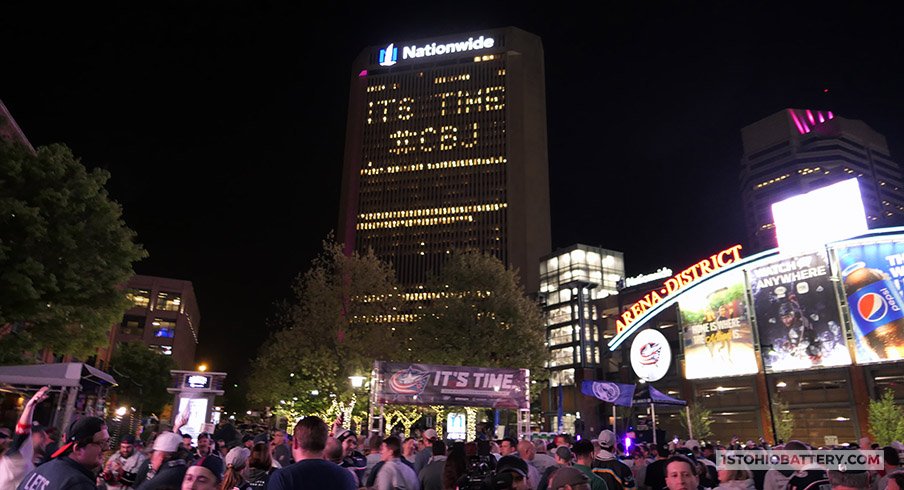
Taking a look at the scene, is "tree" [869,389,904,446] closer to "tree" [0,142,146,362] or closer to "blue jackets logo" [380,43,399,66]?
"tree" [0,142,146,362]

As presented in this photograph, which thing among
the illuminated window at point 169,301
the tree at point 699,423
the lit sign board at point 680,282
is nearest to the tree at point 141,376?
the illuminated window at point 169,301

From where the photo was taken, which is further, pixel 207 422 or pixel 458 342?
pixel 458 342

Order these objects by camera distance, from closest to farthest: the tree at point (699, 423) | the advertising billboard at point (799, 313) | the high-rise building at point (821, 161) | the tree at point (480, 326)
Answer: the tree at point (480, 326), the advertising billboard at point (799, 313), the tree at point (699, 423), the high-rise building at point (821, 161)

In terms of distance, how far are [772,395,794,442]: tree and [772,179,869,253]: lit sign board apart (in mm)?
13164

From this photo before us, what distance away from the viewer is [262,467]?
7059 millimetres

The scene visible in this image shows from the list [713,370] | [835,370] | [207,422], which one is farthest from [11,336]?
[835,370]

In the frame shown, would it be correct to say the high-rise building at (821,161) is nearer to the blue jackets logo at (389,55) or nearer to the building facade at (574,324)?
the building facade at (574,324)

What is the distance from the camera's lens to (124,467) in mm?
8117

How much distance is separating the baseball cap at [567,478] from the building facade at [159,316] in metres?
107

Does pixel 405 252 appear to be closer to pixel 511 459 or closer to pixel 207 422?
pixel 207 422

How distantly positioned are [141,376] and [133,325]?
86.3 feet

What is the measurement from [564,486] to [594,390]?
19911 millimetres

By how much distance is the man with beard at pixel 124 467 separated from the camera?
7.36 metres

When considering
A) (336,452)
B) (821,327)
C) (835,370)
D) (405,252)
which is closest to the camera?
(336,452)
